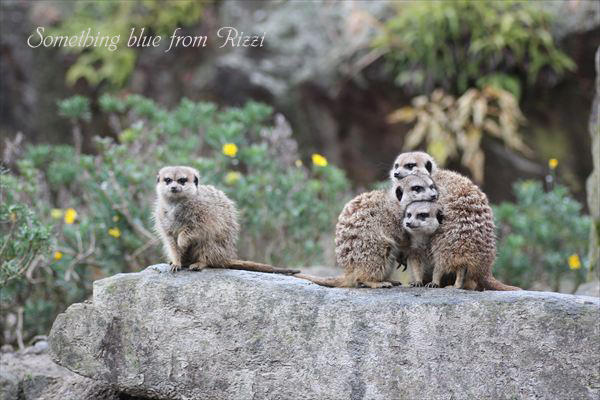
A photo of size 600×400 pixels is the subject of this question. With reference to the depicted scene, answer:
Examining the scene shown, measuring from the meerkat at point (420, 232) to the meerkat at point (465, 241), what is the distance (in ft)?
0.17

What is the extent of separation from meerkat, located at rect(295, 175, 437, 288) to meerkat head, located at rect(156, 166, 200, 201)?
930 mm

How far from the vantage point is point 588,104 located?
8617mm

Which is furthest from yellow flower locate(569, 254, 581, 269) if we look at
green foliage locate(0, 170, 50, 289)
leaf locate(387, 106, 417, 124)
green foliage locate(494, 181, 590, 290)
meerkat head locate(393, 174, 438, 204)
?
green foliage locate(0, 170, 50, 289)

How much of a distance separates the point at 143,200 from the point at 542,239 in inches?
136

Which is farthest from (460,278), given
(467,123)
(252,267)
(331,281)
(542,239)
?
(467,123)

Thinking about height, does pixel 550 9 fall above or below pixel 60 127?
above

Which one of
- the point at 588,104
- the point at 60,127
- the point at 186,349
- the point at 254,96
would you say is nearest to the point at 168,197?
the point at 186,349

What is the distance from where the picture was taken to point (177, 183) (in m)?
4.58

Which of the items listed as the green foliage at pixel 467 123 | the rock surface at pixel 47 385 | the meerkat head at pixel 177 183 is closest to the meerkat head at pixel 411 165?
the meerkat head at pixel 177 183

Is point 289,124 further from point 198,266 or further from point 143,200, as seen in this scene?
point 198,266

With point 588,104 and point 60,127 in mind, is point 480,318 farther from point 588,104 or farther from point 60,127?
point 60,127

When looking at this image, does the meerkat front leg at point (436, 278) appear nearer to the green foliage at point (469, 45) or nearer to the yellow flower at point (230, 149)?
the yellow flower at point (230, 149)

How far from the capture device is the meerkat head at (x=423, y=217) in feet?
13.4

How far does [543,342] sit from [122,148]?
3.65 metres
